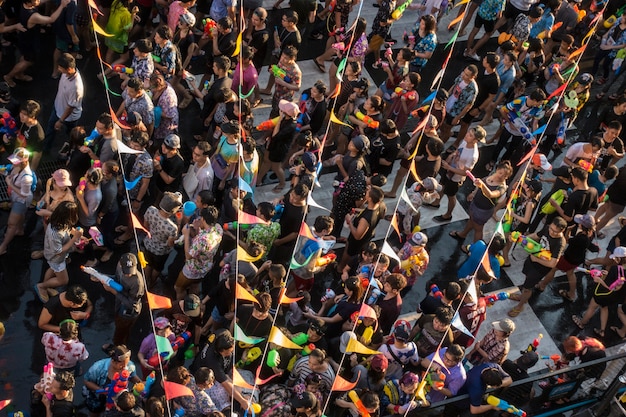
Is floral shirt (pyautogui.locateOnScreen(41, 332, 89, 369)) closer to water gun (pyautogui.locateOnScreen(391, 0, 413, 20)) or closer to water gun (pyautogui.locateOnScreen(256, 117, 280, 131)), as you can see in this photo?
water gun (pyautogui.locateOnScreen(256, 117, 280, 131))

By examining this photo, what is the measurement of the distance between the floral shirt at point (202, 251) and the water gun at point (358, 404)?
7.22 ft

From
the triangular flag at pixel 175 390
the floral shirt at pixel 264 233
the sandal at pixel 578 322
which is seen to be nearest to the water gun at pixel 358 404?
the triangular flag at pixel 175 390

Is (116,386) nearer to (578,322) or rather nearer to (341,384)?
(341,384)

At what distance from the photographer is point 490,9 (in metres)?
14.6

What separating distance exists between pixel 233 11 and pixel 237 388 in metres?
6.63

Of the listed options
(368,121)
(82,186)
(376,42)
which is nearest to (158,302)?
(82,186)

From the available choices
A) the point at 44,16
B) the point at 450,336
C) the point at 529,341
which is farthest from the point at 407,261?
the point at 44,16

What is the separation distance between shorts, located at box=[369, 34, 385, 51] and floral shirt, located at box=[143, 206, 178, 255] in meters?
6.02

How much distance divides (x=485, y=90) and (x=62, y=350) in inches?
290

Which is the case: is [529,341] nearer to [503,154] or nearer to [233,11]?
[503,154]

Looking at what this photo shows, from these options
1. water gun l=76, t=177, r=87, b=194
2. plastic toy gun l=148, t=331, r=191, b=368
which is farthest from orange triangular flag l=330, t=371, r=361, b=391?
water gun l=76, t=177, r=87, b=194

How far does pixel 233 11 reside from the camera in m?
12.9

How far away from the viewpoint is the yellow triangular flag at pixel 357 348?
8.55 metres

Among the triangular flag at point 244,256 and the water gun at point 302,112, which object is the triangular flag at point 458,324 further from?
the water gun at point 302,112
